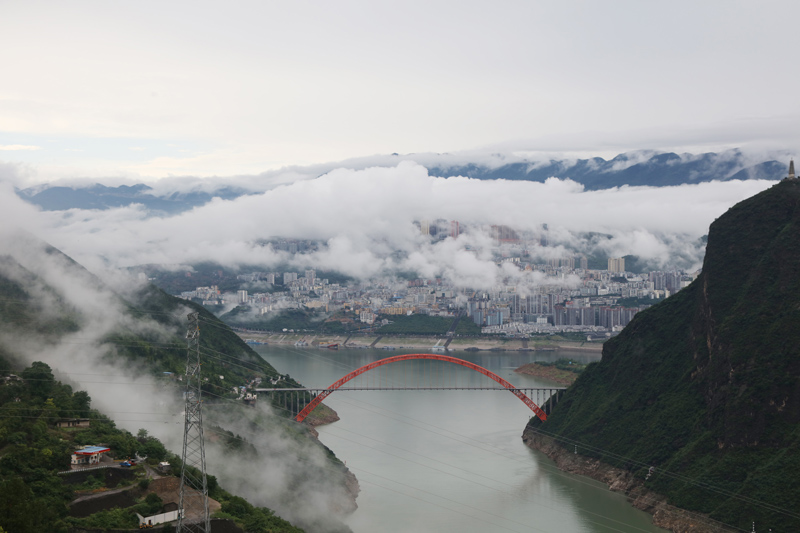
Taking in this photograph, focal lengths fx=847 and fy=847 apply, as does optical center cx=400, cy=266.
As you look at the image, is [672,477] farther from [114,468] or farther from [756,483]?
[114,468]

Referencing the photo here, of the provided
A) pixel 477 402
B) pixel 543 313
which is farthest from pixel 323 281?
pixel 477 402

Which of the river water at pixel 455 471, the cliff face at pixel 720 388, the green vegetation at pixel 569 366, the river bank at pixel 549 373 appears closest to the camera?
the cliff face at pixel 720 388

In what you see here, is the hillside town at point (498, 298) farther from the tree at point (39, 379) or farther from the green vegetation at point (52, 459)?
the green vegetation at point (52, 459)

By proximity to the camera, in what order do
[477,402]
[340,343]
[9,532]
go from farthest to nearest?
[340,343]
[477,402]
[9,532]

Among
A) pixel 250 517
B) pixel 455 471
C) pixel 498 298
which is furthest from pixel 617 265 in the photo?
pixel 250 517

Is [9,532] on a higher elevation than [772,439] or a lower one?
higher

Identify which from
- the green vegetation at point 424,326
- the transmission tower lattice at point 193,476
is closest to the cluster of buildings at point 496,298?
the green vegetation at point 424,326

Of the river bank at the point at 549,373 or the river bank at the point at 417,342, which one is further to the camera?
the river bank at the point at 417,342
